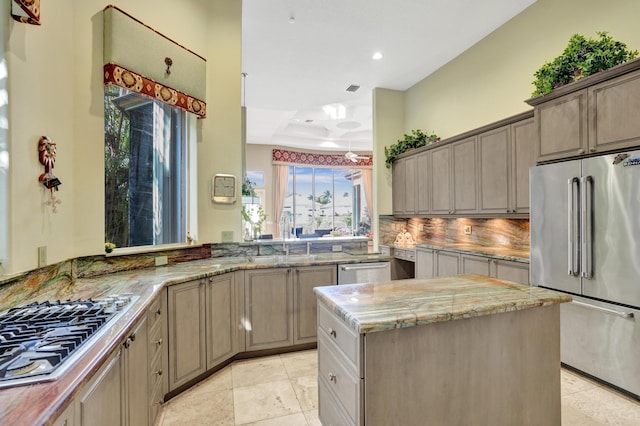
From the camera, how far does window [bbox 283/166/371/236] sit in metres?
9.69

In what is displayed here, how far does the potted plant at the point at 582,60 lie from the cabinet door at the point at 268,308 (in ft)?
9.74

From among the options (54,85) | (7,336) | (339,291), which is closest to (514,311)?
(339,291)

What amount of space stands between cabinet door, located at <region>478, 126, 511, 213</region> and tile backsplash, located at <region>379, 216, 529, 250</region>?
1.29 ft

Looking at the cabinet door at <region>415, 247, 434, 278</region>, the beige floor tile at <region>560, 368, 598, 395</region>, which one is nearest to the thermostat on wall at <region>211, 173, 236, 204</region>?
the cabinet door at <region>415, 247, 434, 278</region>

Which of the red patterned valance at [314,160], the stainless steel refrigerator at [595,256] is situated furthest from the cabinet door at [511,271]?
the red patterned valance at [314,160]

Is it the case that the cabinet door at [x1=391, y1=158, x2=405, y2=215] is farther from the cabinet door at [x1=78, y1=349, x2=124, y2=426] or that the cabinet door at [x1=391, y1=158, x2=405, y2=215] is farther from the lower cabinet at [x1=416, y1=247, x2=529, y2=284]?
the cabinet door at [x1=78, y1=349, x2=124, y2=426]

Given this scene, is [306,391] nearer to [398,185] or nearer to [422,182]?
[422,182]

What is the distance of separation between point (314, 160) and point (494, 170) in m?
6.56

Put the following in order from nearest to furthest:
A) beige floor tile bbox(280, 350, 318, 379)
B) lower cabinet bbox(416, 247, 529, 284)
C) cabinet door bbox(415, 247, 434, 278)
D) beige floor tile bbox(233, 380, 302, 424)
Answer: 1. beige floor tile bbox(233, 380, 302, 424)
2. beige floor tile bbox(280, 350, 318, 379)
3. lower cabinet bbox(416, 247, 529, 284)
4. cabinet door bbox(415, 247, 434, 278)

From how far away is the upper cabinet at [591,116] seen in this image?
2.20 metres

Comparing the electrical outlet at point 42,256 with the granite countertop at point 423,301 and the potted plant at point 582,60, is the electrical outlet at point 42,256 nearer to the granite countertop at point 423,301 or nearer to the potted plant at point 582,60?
the granite countertop at point 423,301

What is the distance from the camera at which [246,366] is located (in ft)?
9.42

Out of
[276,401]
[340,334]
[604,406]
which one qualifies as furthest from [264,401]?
[604,406]

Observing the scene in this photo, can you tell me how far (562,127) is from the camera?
8.69 ft
